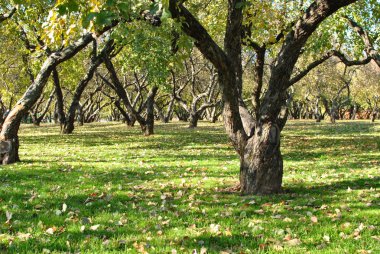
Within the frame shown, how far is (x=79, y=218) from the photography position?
22.5ft

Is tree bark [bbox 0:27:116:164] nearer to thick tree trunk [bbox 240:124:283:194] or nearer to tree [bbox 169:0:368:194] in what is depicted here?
tree [bbox 169:0:368:194]

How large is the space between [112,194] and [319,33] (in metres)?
16.0

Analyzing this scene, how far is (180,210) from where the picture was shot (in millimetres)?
7477

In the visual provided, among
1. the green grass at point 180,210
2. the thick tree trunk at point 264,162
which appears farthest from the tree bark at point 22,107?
the thick tree trunk at point 264,162

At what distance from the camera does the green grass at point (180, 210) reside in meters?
5.58

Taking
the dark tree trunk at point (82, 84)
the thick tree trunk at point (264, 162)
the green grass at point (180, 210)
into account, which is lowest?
the green grass at point (180, 210)

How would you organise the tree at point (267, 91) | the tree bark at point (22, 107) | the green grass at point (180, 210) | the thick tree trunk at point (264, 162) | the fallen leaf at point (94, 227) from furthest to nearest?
the tree bark at point (22, 107) < the thick tree trunk at point (264, 162) < the tree at point (267, 91) < the fallen leaf at point (94, 227) < the green grass at point (180, 210)

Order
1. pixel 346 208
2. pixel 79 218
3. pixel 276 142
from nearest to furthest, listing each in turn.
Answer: pixel 79 218
pixel 346 208
pixel 276 142

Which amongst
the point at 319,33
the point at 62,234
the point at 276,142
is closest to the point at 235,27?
the point at 276,142

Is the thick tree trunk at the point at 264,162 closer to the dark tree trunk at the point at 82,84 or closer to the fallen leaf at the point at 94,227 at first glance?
the fallen leaf at the point at 94,227

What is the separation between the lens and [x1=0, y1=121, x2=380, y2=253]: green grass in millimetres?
5582

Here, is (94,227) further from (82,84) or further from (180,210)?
(82,84)

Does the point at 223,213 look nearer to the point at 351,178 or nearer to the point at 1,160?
the point at 351,178

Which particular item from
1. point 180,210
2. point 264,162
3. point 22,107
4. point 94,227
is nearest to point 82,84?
point 22,107
